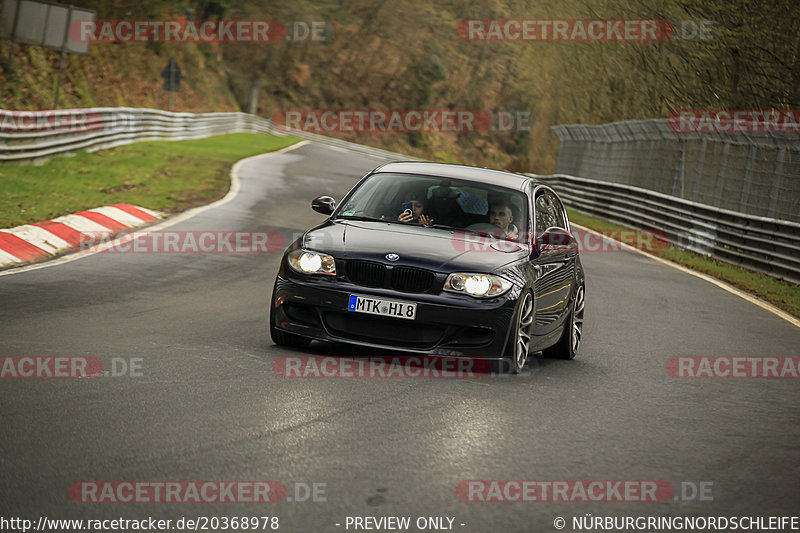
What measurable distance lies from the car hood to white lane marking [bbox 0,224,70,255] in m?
5.74

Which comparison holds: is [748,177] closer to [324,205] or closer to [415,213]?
[415,213]

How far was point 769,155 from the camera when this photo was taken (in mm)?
23469

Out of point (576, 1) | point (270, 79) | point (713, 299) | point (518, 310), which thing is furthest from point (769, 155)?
point (270, 79)

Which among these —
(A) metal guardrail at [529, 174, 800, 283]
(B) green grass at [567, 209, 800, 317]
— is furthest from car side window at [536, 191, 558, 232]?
(A) metal guardrail at [529, 174, 800, 283]

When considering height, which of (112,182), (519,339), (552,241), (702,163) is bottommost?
(112,182)

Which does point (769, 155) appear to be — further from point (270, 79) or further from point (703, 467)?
point (270, 79)

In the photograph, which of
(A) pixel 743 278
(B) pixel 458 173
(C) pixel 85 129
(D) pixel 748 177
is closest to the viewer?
(B) pixel 458 173

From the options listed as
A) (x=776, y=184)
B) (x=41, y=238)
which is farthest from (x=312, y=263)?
(x=776, y=184)

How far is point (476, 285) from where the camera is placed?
8.16m

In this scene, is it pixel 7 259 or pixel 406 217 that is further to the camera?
pixel 7 259

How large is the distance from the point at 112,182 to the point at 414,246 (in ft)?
51.5

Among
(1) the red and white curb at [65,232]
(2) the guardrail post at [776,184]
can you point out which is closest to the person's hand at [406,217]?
(1) the red and white curb at [65,232]

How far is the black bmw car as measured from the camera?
8102 mm

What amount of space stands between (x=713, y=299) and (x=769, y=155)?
8.22 m
